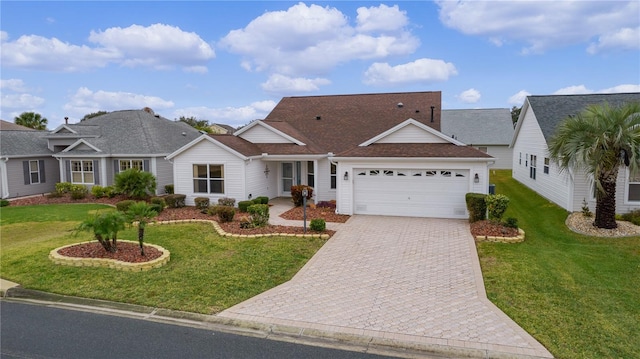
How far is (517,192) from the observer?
73.0ft

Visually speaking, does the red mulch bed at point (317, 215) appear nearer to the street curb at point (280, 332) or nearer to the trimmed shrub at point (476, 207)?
the trimmed shrub at point (476, 207)

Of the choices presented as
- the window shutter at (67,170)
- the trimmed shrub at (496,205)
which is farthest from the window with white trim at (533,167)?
the window shutter at (67,170)

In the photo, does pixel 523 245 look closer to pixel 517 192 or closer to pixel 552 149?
pixel 552 149

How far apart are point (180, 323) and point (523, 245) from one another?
10.1m

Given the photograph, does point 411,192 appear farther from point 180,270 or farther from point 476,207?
point 180,270

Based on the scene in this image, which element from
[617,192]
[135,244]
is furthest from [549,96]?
[135,244]

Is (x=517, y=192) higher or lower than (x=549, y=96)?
lower

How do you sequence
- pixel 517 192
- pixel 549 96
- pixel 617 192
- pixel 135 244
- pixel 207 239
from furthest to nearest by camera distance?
pixel 517 192 → pixel 549 96 → pixel 617 192 → pixel 207 239 → pixel 135 244

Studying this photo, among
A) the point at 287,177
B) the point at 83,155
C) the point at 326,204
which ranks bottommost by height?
the point at 326,204

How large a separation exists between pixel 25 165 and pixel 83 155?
154 inches

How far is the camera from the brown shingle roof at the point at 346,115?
2219 centimetres

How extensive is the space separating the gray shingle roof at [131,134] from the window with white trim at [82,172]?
2.79 ft

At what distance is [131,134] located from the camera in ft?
82.5

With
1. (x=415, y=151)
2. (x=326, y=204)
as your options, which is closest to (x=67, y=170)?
(x=326, y=204)
